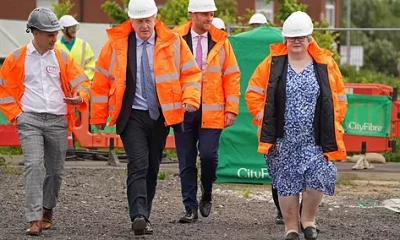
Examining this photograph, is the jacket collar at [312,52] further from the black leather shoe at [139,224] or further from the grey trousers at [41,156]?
the grey trousers at [41,156]

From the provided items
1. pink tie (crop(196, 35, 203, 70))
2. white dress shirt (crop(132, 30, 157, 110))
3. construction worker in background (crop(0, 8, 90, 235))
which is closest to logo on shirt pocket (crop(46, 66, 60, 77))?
construction worker in background (crop(0, 8, 90, 235))

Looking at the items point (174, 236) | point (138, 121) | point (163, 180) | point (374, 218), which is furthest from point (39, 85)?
point (163, 180)

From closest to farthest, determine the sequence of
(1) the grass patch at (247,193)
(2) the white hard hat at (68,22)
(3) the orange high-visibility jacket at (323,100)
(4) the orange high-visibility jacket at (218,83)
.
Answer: (3) the orange high-visibility jacket at (323,100) → (4) the orange high-visibility jacket at (218,83) → (1) the grass patch at (247,193) → (2) the white hard hat at (68,22)

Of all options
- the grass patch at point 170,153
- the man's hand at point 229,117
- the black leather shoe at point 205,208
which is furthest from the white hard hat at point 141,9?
the grass patch at point 170,153

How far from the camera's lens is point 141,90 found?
9.30m

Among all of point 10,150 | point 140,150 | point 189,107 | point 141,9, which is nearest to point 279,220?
point 189,107

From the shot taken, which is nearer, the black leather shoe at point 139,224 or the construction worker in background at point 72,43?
the black leather shoe at point 139,224

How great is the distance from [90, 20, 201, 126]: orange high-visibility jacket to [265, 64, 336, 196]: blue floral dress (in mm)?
864

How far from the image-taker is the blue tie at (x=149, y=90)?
9.30m

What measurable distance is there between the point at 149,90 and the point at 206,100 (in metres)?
0.97

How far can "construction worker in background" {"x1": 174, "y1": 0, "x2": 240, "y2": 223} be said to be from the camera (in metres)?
10.2

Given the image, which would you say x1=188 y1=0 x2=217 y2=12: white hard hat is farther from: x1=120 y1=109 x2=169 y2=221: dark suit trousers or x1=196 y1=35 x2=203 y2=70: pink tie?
x1=120 y1=109 x2=169 y2=221: dark suit trousers

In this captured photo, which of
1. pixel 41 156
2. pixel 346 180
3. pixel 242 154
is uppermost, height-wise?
pixel 41 156

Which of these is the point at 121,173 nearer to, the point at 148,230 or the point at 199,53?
the point at 199,53
